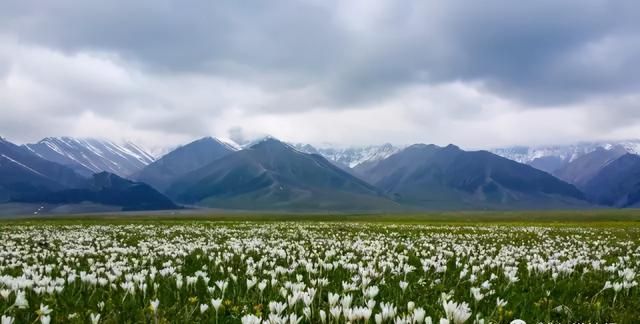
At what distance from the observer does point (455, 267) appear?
37.0 ft

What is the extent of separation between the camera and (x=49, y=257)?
1246cm

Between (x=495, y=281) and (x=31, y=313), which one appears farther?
(x=495, y=281)

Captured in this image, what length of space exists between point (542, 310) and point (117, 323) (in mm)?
5249

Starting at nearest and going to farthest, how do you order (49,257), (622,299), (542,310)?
1. (542,310)
2. (622,299)
3. (49,257)

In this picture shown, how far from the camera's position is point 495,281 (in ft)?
29.6

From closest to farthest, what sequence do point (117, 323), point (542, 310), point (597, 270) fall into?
point (117, 323) < point (542, 310) < point (597, 270)

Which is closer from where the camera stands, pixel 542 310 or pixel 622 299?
pixel 542 310

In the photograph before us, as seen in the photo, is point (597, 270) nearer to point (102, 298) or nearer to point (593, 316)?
point (593, 316)

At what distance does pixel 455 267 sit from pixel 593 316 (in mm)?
5220

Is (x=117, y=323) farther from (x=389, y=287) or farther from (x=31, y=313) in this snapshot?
(x=389, y=287)

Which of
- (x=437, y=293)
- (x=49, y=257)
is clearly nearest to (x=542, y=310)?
(x=437, y=293)

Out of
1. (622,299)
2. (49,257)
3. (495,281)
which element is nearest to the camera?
(622,299)

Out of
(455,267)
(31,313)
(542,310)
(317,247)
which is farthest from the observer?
(317,247)

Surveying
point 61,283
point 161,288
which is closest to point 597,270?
point 161,288
